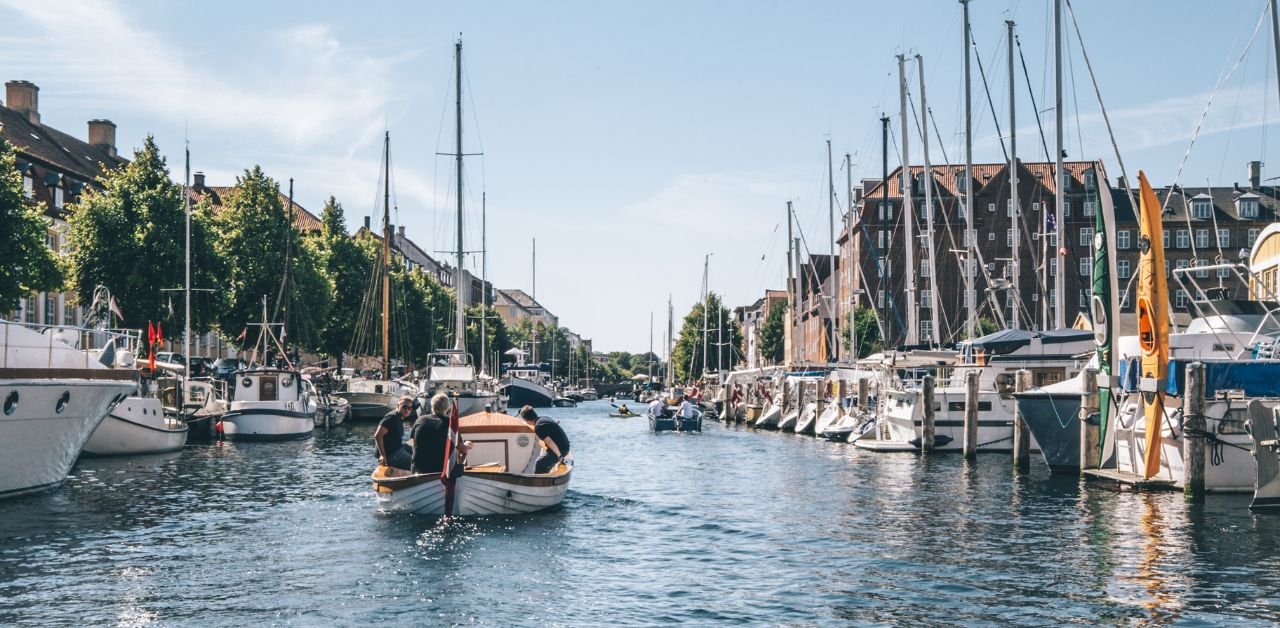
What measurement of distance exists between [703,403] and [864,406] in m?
55.2

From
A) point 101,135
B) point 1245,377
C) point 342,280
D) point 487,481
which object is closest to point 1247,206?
point 342,280

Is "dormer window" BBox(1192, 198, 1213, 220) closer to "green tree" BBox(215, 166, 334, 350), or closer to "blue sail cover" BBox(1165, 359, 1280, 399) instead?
"green tree" BBox(215, 166, 334, 350)

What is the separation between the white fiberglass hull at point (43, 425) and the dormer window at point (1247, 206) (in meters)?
106

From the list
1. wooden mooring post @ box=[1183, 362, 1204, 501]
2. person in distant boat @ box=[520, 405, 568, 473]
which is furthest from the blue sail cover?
person in distant boat @ box=[520, 405, 568, 473]

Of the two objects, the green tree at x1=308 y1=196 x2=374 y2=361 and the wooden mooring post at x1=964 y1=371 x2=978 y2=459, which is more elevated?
the green tree at x1=308 y1=196 x2=374 y2=361

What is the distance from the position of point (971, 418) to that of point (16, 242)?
34378 mm

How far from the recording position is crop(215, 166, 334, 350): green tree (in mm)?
69812

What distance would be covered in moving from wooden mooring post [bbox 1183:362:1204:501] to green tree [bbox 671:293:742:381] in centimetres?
10943

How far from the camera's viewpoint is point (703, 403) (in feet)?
374

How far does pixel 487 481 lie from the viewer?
938 inches

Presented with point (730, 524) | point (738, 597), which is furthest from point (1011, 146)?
point (738, 597)

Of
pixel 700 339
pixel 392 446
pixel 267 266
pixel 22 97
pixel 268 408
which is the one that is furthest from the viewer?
pixel 700 339

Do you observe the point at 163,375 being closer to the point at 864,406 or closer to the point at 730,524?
the point at 864,406

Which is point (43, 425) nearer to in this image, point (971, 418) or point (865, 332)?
point (971, 418)
